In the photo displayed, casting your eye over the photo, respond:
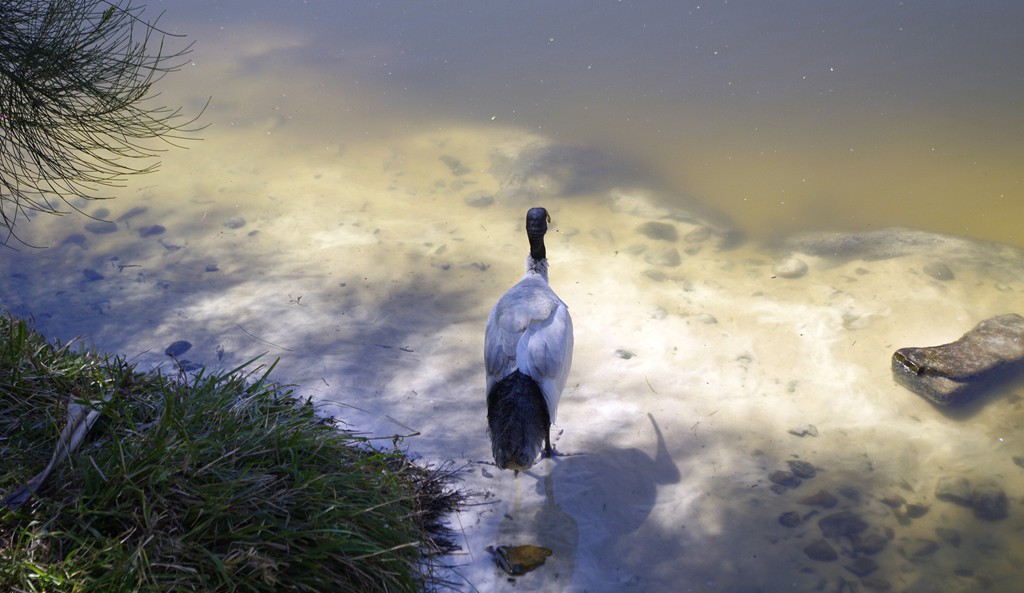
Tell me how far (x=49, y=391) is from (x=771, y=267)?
177 inches

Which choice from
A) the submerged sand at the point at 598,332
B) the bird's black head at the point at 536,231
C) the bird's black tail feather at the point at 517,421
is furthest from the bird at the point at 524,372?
the bird's black head at the point at 536,231

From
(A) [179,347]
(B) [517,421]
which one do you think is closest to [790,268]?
(B) [517,421]

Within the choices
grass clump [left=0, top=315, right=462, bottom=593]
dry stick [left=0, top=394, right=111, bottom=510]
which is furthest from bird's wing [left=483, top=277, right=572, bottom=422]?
dry stick [left=0, top=394, right=111, bottom=510]

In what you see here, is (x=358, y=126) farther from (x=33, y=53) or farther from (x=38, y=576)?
(x=38, y=576)

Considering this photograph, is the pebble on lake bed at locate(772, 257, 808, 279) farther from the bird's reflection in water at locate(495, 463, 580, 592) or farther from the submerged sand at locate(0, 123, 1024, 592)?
the bird's reflection in water at locate(495, 463, 580, 592)

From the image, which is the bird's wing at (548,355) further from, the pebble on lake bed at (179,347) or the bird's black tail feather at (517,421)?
the pebble on lake bed at (179,347)

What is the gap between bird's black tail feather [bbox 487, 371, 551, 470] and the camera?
3385 mm

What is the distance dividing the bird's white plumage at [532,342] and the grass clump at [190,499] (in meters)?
0.90

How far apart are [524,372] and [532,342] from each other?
0.61ft

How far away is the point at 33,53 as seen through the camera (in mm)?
3357

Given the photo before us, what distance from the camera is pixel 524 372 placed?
3.67m

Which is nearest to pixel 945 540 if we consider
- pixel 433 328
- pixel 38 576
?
pixel 433 328

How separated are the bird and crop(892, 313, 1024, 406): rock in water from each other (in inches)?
80.9

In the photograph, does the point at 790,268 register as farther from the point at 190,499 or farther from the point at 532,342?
the point at 190,499
